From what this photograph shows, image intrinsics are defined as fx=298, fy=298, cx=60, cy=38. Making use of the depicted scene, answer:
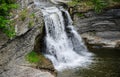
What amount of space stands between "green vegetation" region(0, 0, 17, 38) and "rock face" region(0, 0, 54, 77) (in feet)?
1.14

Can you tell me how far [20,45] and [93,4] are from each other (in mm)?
9792

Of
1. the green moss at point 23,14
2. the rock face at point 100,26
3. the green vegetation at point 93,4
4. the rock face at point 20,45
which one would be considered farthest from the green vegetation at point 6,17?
the rock face at point 100,26

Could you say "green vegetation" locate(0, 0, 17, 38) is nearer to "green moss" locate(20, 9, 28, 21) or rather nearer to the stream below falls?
"green moss" locate(20, 9, 28, 21)

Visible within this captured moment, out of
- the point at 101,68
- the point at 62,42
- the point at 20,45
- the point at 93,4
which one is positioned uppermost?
the point at 93,4

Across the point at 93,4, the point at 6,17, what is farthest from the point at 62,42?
the point at 6,17

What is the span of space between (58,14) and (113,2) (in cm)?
471

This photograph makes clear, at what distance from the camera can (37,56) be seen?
18.0m

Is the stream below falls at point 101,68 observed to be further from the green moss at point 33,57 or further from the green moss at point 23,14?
the green moss at point 23,14

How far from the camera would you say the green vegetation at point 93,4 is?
75.1 ft

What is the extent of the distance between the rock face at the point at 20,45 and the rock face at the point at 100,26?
711cm

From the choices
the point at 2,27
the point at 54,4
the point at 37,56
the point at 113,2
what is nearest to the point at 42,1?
the point at 54,4

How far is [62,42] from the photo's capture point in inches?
848

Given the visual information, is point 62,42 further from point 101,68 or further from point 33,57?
point 33,57

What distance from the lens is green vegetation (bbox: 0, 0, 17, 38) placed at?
13.1 meters
